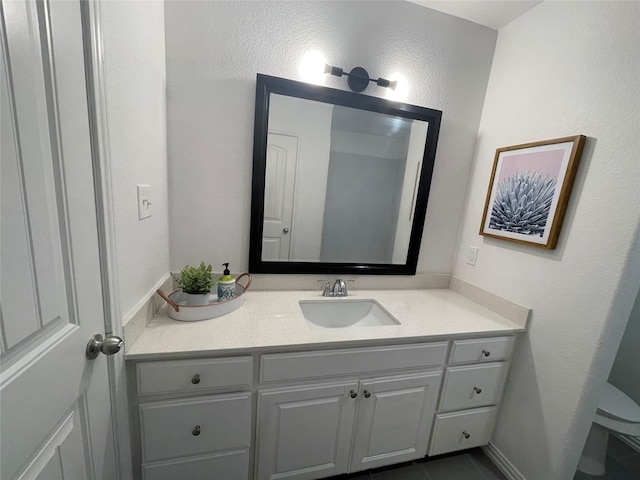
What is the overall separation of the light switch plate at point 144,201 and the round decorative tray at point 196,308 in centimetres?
31

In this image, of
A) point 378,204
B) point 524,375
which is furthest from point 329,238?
point 524,375

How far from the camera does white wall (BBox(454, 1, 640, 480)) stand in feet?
3.26

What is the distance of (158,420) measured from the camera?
0.95 metres

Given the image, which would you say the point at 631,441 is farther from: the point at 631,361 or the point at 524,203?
the point at 524,203

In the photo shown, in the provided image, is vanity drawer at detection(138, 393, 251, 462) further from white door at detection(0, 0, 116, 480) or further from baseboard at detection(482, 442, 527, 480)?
baseboard at detection(482, 442, 527, 480)

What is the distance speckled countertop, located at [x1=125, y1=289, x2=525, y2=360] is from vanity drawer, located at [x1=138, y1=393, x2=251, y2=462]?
0.70 ft

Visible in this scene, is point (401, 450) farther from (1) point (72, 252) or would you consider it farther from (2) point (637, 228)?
(1) point (72, 252)

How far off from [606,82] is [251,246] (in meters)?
1.67

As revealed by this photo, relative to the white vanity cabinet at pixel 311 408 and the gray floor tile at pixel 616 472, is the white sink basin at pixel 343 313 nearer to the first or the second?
the white vanity cabinet at pixel 311 408

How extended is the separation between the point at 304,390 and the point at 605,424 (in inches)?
60.5

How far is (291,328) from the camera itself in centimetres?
112

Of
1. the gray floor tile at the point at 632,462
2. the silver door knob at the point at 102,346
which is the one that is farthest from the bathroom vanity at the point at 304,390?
the gray floor tile at the point at 632,462

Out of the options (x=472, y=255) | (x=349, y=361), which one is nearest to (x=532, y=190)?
(x=472, y=255)

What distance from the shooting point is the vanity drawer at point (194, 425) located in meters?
0.95
